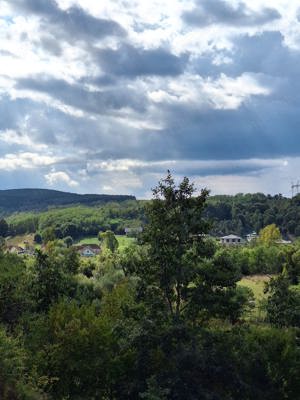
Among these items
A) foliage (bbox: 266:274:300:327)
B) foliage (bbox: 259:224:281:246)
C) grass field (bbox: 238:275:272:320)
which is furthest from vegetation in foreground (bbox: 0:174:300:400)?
foliage (bbox: 259:224:281:246)

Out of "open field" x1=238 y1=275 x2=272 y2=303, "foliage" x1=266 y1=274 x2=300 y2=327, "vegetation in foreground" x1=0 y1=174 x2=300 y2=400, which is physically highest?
"vegetation in foreground" x1=0 y1=174 x2=300 y2=400

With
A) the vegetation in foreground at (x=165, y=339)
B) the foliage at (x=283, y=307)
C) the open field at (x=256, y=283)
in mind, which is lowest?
the open field at (x=256, y=283)

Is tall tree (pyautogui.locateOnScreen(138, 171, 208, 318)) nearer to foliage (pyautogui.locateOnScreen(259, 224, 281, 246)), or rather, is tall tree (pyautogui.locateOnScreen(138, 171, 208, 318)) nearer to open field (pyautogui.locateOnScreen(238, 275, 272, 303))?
open field (pyautogui.locateOnScreen(238, 275, 272, 303))

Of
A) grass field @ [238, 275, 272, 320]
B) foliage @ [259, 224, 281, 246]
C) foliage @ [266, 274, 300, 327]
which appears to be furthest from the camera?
foliage @ [259, 224, 281, 246]

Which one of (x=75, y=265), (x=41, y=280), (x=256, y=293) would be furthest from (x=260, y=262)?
(x=41, y=280)

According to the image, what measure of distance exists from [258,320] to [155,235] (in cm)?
4617

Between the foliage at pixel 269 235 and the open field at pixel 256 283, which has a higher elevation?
the foliage at pixel 269 235

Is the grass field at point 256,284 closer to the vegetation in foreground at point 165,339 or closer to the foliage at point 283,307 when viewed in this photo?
the foliage at point 283,307

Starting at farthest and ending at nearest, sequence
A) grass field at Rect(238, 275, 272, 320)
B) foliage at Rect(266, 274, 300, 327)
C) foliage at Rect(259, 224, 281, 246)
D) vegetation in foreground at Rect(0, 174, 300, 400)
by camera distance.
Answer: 1. foliage at Rect(259, 224, 281, 246)
2. grass field at Rect(238, 275, 272, 320)
3. foliage at Rect(266, 274, 300, 327)
4. vegetation in foreground at Rect(0, 174, 300, 400)

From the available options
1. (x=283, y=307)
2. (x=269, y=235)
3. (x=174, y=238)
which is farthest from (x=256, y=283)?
(x=174, y=238)

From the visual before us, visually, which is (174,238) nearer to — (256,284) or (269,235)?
(256,284)

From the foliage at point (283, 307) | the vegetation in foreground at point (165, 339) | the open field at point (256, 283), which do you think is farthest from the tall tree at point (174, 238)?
the open field at point (256, 283)

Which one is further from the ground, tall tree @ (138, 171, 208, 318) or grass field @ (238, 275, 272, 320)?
tall tree @ (138, 171, 208, 318)

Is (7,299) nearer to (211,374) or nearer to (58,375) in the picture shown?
(58,375)
